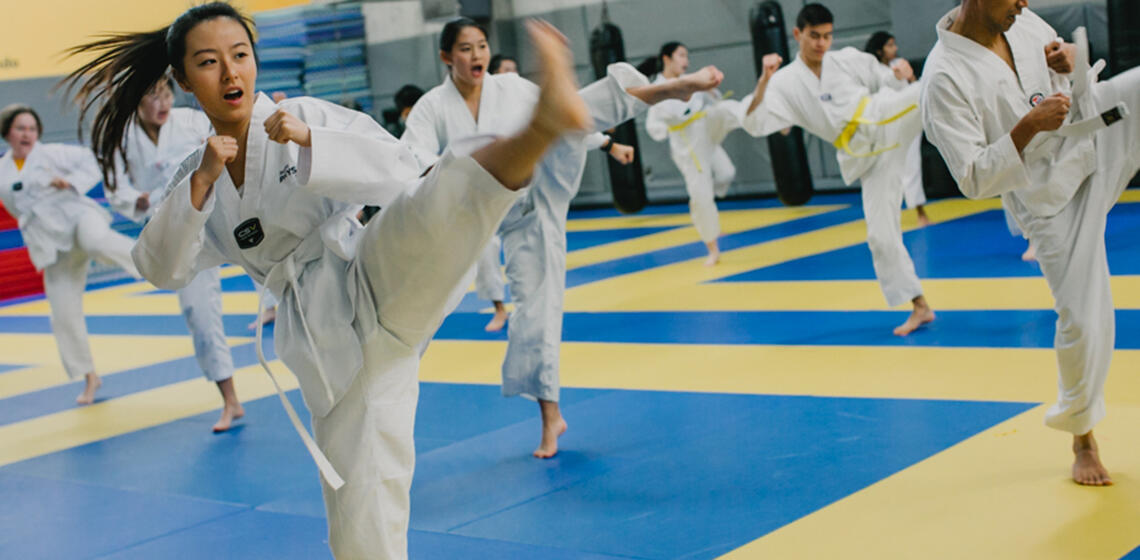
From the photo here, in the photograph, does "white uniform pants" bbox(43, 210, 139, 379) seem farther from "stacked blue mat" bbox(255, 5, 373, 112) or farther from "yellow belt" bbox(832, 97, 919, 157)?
"stacked blue mat" bbox(255, 5, 373, 112)

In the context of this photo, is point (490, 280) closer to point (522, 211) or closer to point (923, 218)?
point (522, 211)

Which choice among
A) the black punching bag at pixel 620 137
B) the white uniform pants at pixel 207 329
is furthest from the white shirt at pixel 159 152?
the black punching bag at pixel 620 137

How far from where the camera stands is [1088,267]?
3.19m

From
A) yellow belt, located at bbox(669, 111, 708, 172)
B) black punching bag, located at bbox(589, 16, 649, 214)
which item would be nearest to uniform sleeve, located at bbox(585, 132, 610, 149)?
yellow belt, located at bbox(669, 111, 708, 172)

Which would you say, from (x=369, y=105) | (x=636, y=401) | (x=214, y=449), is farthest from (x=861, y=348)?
(x=369, y=105)

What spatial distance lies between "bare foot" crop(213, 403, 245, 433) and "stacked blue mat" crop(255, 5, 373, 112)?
813 centimetres

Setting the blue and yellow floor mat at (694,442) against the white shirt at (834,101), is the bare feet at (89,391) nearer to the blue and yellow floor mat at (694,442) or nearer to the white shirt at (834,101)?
the blue and yellow floor mat at (694,442)

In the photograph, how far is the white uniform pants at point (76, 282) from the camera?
6840mm

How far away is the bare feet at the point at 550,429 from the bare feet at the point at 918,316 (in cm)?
207

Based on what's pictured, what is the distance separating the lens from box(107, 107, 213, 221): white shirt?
5.94 meters

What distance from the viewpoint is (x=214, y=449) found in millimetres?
5238

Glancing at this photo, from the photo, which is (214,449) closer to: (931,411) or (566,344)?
(566,344)

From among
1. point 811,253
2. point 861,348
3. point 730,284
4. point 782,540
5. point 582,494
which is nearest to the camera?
point 782,540

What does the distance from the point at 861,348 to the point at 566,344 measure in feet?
5.94
